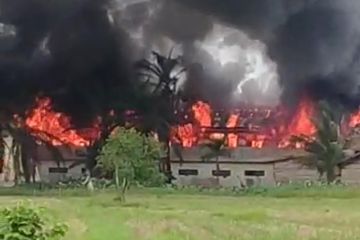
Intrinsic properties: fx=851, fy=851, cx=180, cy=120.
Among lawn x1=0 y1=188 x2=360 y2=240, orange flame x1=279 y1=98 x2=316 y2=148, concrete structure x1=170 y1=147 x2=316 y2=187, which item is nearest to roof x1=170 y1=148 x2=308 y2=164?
concrete structure x1=170 y1=147 x2=316 y2=187

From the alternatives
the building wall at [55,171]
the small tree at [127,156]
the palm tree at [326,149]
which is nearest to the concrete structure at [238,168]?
the palm tree at [326,149]

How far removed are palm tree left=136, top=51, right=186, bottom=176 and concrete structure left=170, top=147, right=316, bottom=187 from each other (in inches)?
53.5

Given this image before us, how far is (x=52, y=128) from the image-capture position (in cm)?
5300

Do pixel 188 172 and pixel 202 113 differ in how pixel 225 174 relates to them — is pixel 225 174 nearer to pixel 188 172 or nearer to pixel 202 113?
pixel 188 172

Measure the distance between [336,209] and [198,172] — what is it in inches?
778

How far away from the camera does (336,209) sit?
3080 cm

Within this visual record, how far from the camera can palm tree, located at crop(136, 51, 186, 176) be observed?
49.8 m

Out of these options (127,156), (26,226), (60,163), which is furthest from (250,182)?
(26,226)

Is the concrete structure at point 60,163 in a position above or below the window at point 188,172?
above

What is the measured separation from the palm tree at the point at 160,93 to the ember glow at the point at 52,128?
3.66m

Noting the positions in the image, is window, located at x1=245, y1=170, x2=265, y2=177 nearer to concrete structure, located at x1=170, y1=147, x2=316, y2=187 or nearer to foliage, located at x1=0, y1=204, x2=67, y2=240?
concrete structure, located at x1=170, y1=147, x2=316, y2=187

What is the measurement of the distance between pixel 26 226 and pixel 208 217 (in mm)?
20128

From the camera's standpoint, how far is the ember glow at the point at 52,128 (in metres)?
51.3

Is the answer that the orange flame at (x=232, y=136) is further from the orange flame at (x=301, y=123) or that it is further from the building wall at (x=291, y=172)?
the orange flame at (x=301, y=123)
